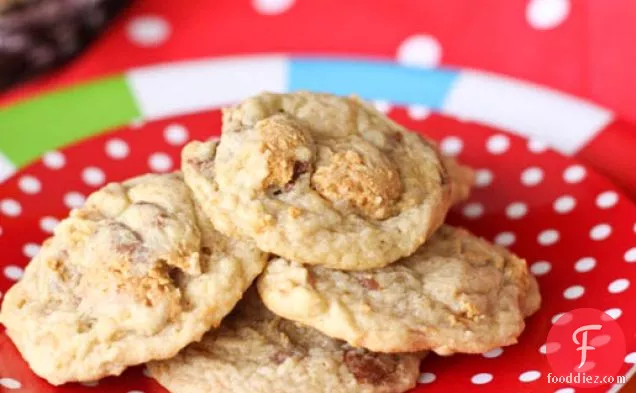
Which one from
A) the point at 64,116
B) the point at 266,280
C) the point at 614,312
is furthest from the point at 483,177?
the point at 64,116

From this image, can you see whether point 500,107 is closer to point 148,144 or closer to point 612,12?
point 612,12

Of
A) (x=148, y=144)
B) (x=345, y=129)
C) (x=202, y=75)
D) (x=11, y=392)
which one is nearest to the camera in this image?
(x=11, y=392)

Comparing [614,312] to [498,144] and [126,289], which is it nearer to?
[498,144]

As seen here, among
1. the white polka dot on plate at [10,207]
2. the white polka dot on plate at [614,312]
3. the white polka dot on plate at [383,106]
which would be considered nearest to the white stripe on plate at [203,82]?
the white polka dot on plate at [383,106]

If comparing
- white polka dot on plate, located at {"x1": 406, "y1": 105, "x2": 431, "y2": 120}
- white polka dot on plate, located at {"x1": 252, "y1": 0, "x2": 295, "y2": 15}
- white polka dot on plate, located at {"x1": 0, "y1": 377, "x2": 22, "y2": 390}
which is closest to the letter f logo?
white polka dot on plate, located at {"x1": 406, "y1": 105, "x2": 431, "y2": 120}

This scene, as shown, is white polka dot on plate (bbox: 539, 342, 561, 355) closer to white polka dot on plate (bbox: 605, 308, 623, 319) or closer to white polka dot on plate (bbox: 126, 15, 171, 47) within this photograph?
white polka dot on plate (bbox: 605, 308, 623, 319)

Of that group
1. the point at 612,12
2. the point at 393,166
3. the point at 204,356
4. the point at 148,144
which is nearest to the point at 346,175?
the point at 393,166

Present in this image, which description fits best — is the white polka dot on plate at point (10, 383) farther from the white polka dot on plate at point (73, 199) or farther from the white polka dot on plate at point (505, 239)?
the white polka dot on plate at point (505, 239)
